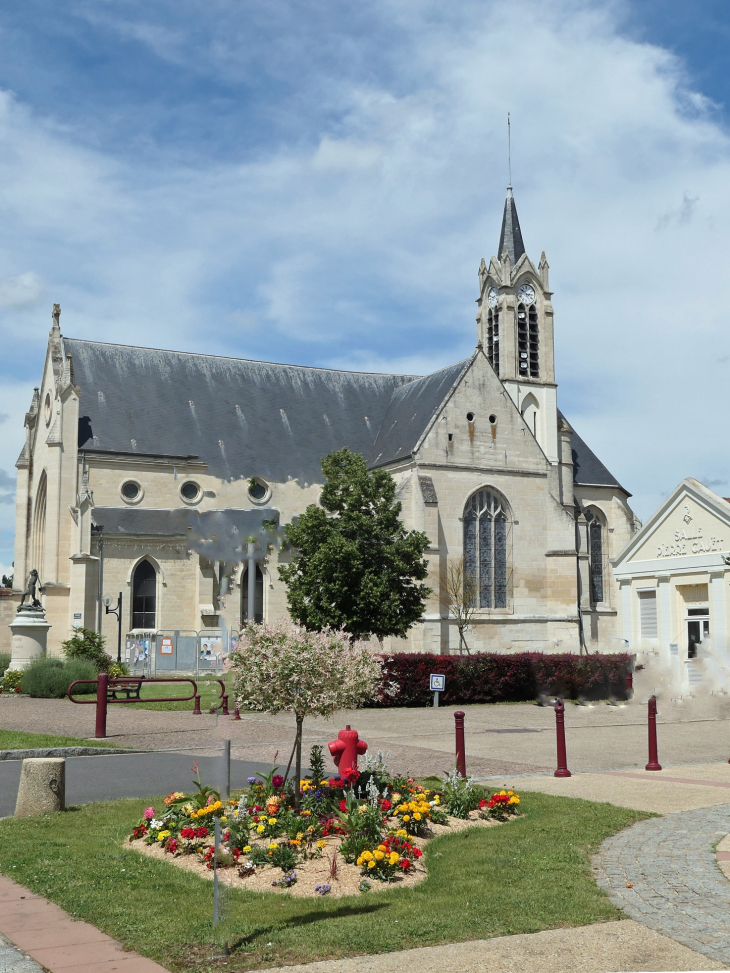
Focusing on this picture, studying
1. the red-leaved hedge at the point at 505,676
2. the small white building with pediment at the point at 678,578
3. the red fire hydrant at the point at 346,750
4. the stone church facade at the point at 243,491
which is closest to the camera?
the red fire hydrant at the point at 346,750

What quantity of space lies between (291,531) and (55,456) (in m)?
12.9

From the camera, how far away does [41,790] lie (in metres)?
9.16

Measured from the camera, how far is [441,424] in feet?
122

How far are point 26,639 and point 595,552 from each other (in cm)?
2807

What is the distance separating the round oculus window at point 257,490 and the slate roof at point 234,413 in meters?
0.53

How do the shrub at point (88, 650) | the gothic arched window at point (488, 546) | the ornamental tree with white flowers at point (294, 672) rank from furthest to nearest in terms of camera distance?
the gothic arched window at point (488, 546) → the shrub at point (88, 650) → the ornamental tree with white flowers at point (294, 672)

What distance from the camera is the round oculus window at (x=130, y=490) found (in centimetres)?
3836

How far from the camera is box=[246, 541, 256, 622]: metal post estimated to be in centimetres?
3722

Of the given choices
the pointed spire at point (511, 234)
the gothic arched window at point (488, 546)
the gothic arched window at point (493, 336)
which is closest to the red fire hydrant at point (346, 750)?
the gothic arched window at point (488, 546)

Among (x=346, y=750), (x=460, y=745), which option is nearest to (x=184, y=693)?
(x=460, y=745)

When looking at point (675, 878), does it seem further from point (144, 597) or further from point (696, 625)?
point (144, 597)

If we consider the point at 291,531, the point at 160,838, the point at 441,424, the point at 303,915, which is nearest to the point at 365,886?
the point at 303,915

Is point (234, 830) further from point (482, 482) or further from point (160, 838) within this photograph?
point (482, 482)

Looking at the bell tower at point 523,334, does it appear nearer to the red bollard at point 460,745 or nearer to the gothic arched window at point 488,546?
the gothic arched window at point 488,546
